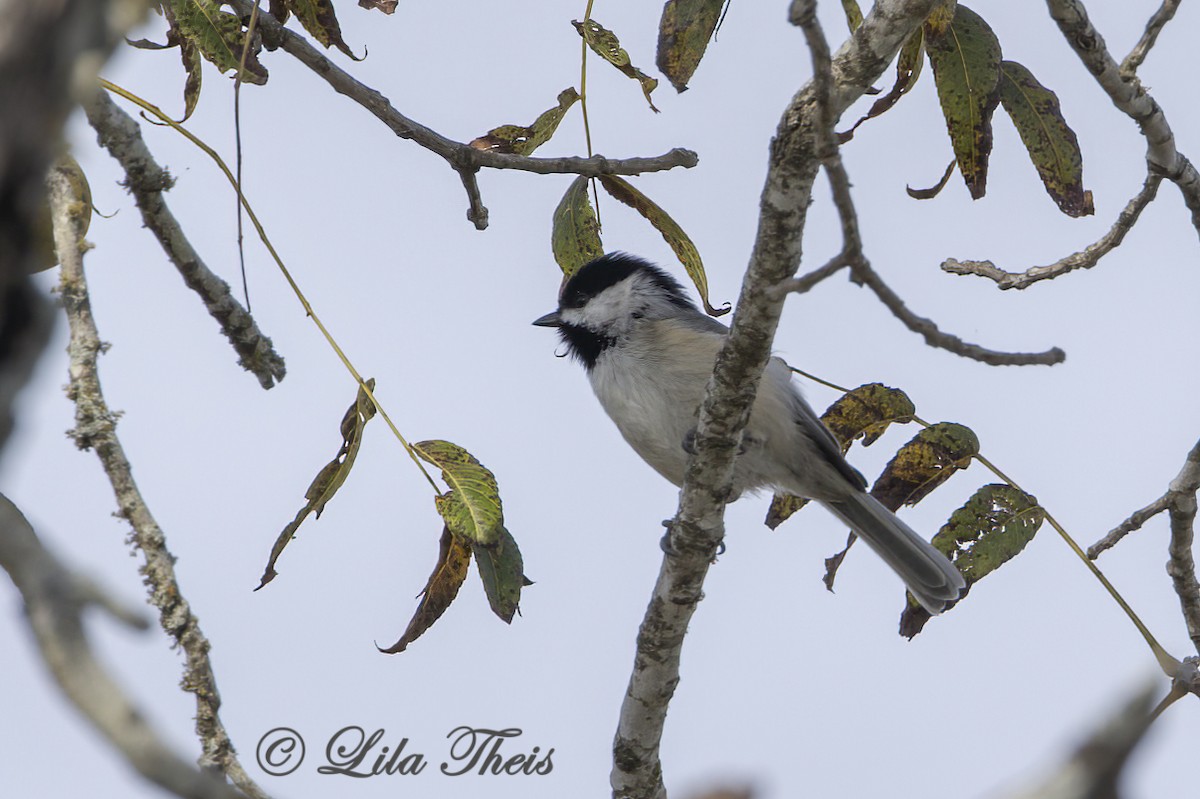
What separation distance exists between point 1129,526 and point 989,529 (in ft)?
1.54

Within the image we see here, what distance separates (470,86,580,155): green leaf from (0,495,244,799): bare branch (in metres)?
2.57

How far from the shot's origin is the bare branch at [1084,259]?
3283mm

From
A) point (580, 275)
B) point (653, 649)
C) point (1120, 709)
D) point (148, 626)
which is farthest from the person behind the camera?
point (580, 275)

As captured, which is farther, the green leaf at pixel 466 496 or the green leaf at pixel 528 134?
the green leaf at pixel 528 134

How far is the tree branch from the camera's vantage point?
2.52 m

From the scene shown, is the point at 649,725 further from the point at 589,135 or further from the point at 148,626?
the point at 148,626

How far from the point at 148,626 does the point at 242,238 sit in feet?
6.89

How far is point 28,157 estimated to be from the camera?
2.83 ft

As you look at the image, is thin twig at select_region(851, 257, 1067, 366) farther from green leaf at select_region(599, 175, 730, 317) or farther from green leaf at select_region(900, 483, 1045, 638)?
green leaf at select_region(599, 175, 730, 317)

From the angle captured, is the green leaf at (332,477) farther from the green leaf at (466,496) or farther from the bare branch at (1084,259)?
the bare branch at (1084,259)

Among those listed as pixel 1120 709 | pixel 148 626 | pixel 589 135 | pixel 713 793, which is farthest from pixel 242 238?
pixel 1120 709

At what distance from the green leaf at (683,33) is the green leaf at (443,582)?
123cm

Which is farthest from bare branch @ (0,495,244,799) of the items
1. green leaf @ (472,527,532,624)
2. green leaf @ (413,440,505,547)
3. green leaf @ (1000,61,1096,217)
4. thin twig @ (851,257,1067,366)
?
green leaf @ (1000,61,1096,217)

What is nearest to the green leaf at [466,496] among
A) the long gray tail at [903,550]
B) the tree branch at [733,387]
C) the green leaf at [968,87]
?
the tree branch at [733,387]
